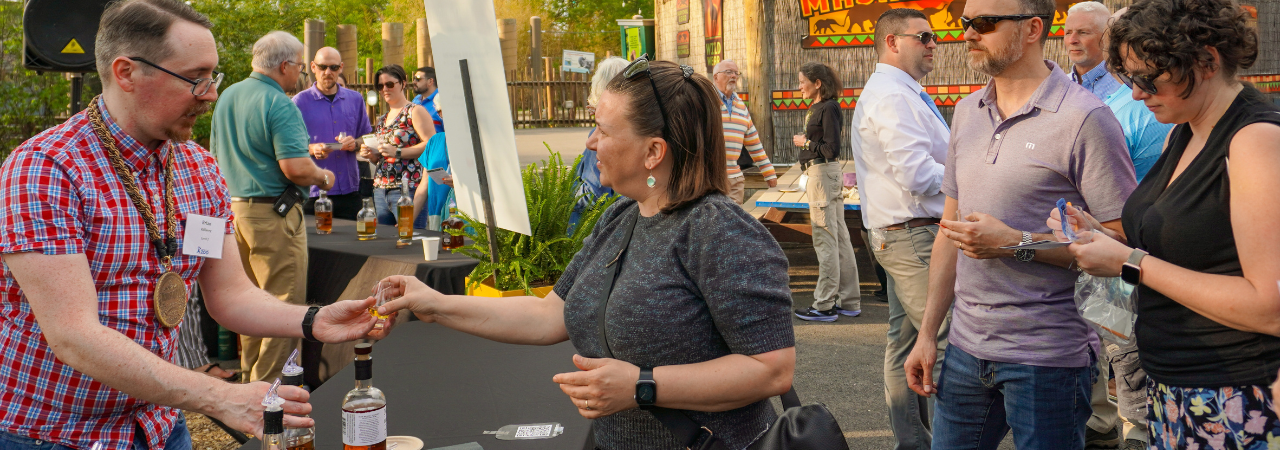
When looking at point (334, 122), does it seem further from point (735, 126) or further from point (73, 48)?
point (735, 126)

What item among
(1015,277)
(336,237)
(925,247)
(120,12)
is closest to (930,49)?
(925,247)

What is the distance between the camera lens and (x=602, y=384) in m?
1.69

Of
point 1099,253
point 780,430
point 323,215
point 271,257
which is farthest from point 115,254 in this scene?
point 323,215

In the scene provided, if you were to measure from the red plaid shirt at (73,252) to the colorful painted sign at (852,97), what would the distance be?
9.25m

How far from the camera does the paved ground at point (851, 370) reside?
166 inches

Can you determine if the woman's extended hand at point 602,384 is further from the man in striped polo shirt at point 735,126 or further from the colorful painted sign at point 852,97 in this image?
the colorful painted sign at point 852,97

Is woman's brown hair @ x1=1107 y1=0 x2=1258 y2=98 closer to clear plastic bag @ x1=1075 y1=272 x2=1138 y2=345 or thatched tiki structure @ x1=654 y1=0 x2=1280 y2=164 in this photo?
clear plastic bag @ x1=1075 y1=272 x2=1138 y2=345

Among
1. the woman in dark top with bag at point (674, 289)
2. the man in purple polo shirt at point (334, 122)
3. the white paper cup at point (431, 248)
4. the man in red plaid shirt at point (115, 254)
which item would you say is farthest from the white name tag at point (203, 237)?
the man in purple polo shirt at point (334, 122)

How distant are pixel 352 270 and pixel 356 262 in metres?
0.06

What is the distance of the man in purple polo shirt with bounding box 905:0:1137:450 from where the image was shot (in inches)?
88.1

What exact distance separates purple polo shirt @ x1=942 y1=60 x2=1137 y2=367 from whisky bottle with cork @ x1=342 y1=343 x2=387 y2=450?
1635 millimetres

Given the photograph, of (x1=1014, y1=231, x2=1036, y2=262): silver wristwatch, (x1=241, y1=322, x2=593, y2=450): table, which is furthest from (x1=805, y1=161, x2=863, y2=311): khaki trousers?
(x1=1014, y1=231, x2=1036, y2=262): silver wristwatch

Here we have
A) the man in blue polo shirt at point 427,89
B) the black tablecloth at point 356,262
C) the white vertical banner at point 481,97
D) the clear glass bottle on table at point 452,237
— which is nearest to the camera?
the white vertical banner at point 481,97

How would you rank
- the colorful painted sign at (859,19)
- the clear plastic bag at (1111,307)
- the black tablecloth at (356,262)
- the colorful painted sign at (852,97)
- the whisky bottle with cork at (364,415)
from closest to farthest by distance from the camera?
1. the whisky bottle with cork at (364,415)
2. the clear plastic bag at (1111,307)
3. the black tablecloth at (356,262)
4. the colorful painted sign at (859,19)
5. the colorful painted sign at (852,97)
